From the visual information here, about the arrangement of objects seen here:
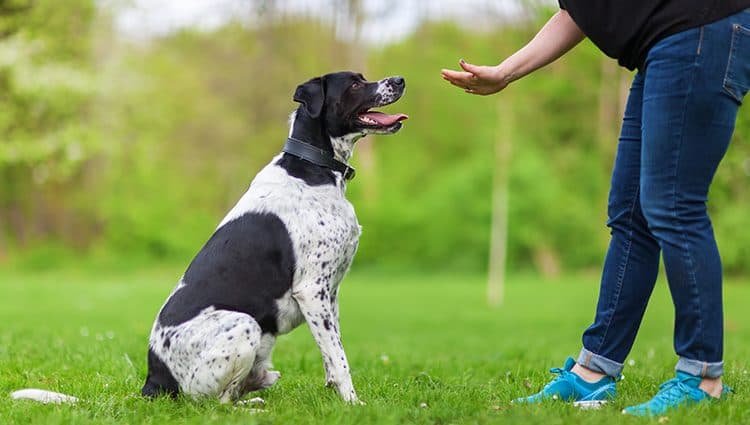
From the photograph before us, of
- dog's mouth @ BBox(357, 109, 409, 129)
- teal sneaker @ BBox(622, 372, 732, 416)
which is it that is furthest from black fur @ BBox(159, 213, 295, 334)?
teal sneaker @ BBox(622, 372, 732, 416)

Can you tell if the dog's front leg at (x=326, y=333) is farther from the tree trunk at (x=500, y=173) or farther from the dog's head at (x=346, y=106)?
the tree trunk at (x=500, y=173)

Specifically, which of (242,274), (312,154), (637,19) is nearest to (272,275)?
(242,274)

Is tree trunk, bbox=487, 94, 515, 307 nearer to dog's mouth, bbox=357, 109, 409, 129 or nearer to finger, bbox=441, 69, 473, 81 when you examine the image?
dog's mouth, bbox=357, 109, 409, 129

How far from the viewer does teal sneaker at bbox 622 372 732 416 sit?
315 cm

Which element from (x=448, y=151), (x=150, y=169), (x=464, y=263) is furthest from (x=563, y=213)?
(x=150, y=169)

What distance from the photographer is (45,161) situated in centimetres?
2284

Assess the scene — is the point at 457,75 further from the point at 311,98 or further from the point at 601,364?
the point at 601,364

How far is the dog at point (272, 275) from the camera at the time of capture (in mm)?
3643

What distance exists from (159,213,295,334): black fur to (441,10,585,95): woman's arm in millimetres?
1049

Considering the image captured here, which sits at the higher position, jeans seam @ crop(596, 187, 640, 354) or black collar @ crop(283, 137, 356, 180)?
black collar @ crop(283, 137, 356, 180)

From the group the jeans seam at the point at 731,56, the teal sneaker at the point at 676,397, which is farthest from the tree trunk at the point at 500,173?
the jeans seam at the point at 731,56

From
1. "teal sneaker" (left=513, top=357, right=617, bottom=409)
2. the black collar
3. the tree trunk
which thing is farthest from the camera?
the tree trunk

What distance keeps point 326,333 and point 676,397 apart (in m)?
1.51

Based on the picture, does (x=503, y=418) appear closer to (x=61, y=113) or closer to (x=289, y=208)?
(x=289, y=208)
